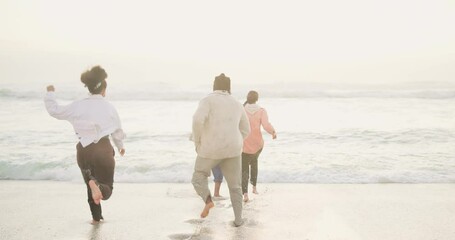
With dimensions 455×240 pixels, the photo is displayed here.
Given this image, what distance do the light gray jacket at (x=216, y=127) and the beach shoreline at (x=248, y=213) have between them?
882 mm

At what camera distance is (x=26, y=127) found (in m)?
18.1

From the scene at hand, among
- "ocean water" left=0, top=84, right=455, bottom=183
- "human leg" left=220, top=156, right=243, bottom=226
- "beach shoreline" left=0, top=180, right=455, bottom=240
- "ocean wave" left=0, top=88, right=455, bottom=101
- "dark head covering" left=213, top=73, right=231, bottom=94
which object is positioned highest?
"dark head covering" left=213, top=73, right=231, bottom=94

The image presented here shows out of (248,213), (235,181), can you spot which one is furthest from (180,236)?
(248,213)

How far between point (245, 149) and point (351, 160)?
4.44 m

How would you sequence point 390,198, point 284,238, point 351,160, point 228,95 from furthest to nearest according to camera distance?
point 351,160 < point 390,198 < point 228,95 < point 284,238

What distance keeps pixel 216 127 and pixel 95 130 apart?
129cm

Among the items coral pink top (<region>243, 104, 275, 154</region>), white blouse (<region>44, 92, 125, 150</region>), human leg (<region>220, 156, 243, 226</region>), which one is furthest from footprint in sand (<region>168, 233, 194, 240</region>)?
coral pink top (<region>243, 104, 275, 154</region>)

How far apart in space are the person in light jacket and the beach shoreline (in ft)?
1.59

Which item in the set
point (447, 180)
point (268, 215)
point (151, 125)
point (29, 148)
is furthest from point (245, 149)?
point (151, 125)

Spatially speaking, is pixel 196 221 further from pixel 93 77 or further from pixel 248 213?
pixel 93 77

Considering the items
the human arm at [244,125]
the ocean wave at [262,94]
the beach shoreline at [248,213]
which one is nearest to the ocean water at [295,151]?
the beach shoreline at [248,213]

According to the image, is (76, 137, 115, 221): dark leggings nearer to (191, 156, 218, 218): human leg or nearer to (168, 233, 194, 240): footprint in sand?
(168, 233, 194, 240): footprint in sand

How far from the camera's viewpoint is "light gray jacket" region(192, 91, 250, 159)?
566cm

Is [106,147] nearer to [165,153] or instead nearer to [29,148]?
[165,153]
